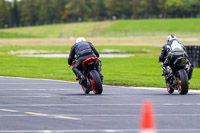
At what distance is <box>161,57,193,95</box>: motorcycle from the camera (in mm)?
14641

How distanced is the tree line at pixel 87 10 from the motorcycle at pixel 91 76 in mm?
139325

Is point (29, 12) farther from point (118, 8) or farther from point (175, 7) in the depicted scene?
point (175, 7)

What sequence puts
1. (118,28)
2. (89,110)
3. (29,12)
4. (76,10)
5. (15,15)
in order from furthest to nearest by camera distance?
(15,15) < (29,12) < (76,10) < (118,28) < (89,110)

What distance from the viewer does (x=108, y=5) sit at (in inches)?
6467

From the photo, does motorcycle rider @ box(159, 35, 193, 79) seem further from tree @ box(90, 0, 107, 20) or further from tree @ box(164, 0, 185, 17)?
tree @ box(90, 0, 107, 20)

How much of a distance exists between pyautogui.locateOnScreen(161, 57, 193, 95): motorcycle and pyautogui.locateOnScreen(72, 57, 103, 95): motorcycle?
2.07 meters

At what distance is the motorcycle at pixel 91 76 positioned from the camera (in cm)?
1485

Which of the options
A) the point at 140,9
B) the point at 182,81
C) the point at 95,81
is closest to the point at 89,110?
the point at 95,81

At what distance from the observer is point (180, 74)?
14.6 m

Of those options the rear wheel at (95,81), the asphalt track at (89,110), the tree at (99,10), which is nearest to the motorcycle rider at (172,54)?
the asphalt track at (89,110)

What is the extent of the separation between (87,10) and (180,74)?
161669 millimetres

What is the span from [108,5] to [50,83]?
479 feet

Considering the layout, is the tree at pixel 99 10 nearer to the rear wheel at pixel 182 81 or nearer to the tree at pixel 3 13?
the tree at pixel 3 13

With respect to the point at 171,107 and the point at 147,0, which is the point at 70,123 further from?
the point at 147,0
